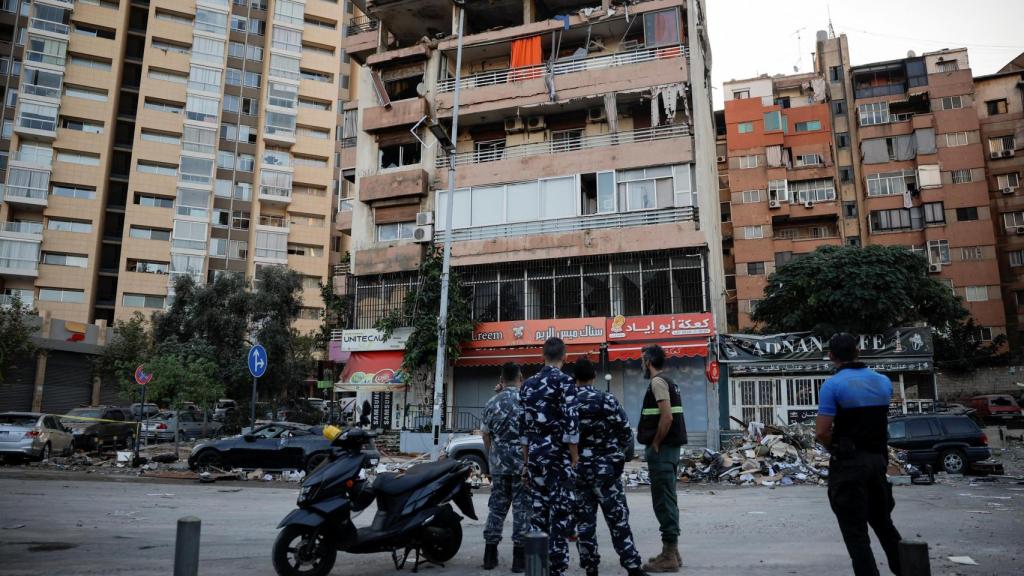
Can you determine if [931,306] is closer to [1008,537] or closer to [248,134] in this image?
[1008,537]

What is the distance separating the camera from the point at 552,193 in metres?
23.5

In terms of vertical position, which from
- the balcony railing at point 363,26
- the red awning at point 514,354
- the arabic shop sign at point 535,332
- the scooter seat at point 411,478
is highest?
the balcony railing at point 363,26

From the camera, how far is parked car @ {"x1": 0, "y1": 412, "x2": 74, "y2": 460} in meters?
16.7

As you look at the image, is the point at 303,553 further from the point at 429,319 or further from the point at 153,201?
the point at 153,201

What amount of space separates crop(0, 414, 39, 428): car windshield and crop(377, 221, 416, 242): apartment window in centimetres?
1232

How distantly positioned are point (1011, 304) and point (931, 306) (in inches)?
832

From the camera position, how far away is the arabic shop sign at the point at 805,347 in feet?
72.1

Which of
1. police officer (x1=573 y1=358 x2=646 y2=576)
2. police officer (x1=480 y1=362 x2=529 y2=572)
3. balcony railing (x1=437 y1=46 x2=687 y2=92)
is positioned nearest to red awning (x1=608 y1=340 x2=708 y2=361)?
balcony railing (x1=437 y1=46 x2=687 y2=92)

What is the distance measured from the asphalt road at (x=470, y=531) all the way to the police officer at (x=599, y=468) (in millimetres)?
763

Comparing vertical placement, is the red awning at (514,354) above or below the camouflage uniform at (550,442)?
above

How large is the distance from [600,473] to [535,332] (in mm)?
16598

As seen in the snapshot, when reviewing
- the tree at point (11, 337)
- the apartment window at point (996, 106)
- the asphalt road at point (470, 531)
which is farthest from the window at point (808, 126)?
the tree at point (11, 337)

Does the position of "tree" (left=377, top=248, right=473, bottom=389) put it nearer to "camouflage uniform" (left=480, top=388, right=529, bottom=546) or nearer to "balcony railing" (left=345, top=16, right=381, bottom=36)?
"balcony railing" (left=345, top=16, right=381, bottom=36)

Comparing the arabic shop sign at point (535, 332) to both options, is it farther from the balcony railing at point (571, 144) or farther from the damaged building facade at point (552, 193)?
the balcony railing at point (571, 144)
